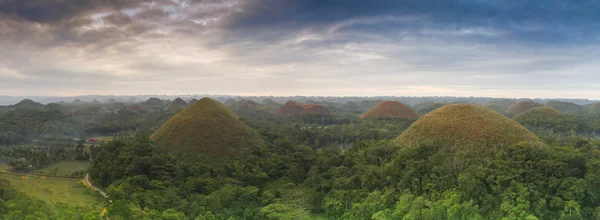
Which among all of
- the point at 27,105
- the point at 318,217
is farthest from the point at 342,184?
the point at 27,105

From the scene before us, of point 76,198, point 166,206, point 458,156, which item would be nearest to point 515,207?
point 458,156

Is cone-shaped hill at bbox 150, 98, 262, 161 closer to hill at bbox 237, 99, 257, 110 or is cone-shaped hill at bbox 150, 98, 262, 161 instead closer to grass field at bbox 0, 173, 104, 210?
grass field at bbox 0, 173, 104, 210

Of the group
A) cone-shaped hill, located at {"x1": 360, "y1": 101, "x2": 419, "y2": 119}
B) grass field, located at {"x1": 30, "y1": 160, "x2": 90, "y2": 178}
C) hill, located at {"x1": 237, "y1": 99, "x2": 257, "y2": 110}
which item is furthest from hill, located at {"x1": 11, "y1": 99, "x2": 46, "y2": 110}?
cone-shaped hill, located at {"x1": 360, "y1": 101, "x2": 419, "y2": 119}

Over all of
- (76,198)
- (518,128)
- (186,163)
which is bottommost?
(76,198)

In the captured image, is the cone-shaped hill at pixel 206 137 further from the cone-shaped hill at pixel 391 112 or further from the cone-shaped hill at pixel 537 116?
the cone-shaped hill at pixel 537 116

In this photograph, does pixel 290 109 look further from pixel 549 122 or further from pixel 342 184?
pixel 342 184

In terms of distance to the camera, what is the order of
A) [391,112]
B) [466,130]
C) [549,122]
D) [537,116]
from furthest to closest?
[391,112] < [537,116] < [549,122] < [466,130]

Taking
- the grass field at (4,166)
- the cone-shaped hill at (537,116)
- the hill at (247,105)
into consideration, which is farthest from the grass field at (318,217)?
the hill at (247,105)

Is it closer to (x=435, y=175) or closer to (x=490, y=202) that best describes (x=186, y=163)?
(x=435, y=175)
